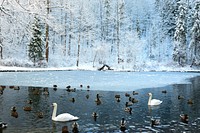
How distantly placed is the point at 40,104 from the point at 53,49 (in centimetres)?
5023

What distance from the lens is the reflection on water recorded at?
1232 cm

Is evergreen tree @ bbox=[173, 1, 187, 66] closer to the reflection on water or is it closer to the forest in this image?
the forest

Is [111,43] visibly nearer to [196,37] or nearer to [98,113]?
[196,37]

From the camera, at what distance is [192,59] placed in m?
59.6

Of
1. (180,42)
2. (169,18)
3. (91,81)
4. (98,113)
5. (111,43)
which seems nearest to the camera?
(98,113)

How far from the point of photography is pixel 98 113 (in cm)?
1530

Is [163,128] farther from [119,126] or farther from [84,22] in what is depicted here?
[84,22]

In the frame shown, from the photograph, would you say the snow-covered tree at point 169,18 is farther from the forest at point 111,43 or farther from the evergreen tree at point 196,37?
the evergreen tree at point 196,37

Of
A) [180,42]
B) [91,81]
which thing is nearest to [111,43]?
[180,42]

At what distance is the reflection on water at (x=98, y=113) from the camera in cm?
1232

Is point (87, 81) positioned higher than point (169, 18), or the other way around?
point (169, 18)

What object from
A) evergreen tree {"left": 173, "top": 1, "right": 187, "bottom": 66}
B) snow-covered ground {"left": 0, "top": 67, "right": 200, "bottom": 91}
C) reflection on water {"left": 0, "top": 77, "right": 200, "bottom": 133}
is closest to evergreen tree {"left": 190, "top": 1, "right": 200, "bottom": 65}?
evergreen tree {"left": 173, "top": 1, "right": 187, "bottom": 66}

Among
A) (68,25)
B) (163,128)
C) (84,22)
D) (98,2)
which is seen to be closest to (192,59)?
(84,22)

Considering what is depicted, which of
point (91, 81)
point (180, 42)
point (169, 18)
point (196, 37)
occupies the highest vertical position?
point (169, 18)
